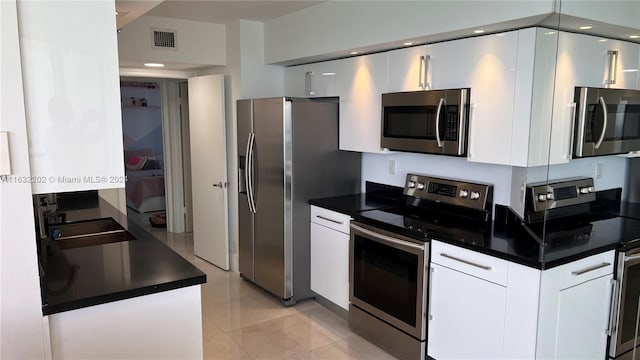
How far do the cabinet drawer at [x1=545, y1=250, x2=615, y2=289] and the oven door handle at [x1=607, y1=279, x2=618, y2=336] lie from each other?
0.27 feet

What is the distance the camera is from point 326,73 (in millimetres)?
3979

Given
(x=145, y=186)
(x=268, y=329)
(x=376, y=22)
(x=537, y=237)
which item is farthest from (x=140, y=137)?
(x=537, y=237)

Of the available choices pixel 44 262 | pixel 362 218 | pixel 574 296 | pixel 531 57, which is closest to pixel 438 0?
pixel 531 57

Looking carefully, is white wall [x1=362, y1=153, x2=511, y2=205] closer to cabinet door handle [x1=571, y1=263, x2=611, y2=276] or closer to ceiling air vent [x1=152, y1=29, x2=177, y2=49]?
cabinet door handle [x1=571, y1=263, x2=611, y2=276]

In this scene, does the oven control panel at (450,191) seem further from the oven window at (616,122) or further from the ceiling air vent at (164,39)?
the ceiling air vent at (164,39)

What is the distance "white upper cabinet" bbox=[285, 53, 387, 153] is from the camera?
3.47m

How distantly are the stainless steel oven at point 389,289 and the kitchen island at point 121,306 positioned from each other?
137 centimetres

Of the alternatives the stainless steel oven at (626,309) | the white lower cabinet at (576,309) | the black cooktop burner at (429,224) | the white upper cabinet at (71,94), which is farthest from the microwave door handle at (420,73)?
the white upper cabinet at (71,94)

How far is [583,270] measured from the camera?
2434mm

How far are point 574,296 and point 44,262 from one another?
2.64 metres

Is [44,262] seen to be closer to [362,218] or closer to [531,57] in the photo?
[362,218]

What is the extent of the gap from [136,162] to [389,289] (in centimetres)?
665

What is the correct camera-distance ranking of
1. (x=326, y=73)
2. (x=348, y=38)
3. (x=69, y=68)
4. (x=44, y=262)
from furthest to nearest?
(x=326, y=73) → (x=348, y=38) → (x=44, y=262) → (x=69, y=68)

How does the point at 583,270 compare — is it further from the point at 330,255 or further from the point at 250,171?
the point at 250,171
